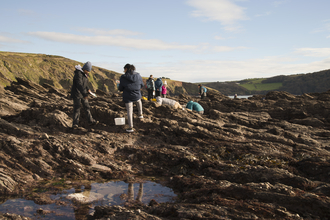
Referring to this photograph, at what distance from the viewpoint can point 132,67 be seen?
934 cm

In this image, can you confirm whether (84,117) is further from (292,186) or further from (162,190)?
(292,186)

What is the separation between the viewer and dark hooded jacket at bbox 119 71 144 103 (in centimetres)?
923

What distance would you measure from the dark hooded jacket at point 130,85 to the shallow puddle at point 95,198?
3988 mm

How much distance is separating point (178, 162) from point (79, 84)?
5.02 m

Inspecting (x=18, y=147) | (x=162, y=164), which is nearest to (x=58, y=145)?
(x=18, y=147)

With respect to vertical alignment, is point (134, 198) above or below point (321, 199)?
below

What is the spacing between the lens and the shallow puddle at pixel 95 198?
14.6ft

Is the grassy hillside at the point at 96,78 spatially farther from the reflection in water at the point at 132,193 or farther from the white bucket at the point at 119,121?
the reflection in water at the point at 132,193

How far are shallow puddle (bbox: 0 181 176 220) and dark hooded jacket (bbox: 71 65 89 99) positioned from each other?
14.3 ft

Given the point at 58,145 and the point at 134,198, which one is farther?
the point at 58,145

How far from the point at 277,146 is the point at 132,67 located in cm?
703

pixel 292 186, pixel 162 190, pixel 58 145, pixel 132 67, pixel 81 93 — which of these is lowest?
pixel 162 190

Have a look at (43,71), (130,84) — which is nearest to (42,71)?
(43,71)

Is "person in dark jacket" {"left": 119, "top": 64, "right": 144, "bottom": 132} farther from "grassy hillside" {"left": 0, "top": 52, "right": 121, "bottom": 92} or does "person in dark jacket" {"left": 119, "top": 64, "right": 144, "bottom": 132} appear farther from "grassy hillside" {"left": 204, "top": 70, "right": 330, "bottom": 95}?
"grassy hillside" {"left": 204, "top": 70, "right": 330, "bottom": 95}
